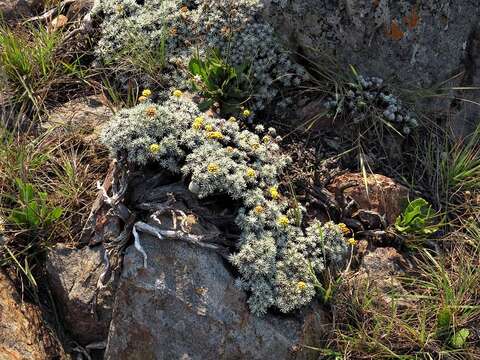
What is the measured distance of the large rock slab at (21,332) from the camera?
9.52ft

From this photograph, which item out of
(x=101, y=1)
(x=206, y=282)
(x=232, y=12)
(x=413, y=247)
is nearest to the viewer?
(x=206, y=282)

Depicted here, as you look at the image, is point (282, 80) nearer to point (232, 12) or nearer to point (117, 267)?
point (232, 12)

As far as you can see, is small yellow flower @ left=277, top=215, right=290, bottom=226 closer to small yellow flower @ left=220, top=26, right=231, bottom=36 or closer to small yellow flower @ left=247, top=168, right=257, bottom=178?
small yellow flower @ left=247, top=168, right=257, bottom=178

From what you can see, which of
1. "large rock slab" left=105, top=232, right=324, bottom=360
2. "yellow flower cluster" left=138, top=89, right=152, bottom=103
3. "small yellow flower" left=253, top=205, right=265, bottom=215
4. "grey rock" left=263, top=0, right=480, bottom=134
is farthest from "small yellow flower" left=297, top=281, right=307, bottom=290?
"grey rock" left=263, top=0, right=480, bottom=134

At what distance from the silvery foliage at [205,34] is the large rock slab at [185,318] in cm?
147

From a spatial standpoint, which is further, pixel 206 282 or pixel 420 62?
pixel 420 62

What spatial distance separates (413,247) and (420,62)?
4.87 feet

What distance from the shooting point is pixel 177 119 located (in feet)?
11.3

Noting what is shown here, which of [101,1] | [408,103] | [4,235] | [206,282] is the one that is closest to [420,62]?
[408,103]

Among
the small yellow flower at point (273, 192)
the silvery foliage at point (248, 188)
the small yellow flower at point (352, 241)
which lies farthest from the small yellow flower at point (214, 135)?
the small yellow flower at point (352, 241)

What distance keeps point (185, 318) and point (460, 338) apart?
1704 millimetres

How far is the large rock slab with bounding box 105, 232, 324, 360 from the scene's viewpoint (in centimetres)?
301

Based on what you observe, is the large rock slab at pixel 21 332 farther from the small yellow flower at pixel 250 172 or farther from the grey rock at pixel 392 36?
the grey rock at pixel 392 36

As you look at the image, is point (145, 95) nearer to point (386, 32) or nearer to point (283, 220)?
A: point (283, 220)
